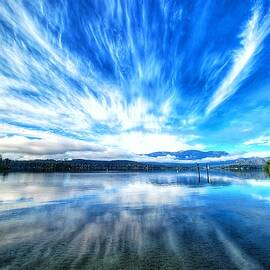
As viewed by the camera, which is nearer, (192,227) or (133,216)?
(192,227)

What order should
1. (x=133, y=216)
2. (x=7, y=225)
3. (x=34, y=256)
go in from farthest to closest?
(x=133, y=216) < (x=7, y=225) < (x=34, y=256)

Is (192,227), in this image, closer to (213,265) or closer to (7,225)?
(213,265)

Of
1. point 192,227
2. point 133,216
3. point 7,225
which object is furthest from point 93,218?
point 192,227

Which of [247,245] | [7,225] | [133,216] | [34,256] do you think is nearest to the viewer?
[34,256]

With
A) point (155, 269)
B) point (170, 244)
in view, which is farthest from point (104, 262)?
point (170, 244)

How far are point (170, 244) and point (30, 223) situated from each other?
1686cm

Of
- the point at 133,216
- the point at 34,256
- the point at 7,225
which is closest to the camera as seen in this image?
the point at 34,256

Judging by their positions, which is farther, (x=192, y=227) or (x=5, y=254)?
(x=192, y=227)

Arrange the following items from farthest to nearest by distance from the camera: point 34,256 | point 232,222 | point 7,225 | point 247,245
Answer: point 232,222
point 7,225
point 247,245
point 34,256

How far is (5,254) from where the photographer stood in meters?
18.8

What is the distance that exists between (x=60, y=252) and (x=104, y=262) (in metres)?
4.16

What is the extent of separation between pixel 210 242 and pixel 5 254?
16.6m

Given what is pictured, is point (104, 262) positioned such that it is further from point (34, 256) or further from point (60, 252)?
point (34, 256)

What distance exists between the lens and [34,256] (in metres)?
18.5
